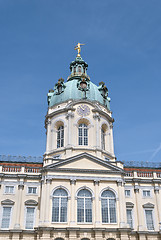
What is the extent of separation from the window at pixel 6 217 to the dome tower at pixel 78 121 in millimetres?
9409

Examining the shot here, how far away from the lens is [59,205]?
35250 millimetres

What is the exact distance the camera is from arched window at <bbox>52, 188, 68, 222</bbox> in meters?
34.5

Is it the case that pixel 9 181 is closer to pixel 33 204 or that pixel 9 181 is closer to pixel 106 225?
pixel 33 204

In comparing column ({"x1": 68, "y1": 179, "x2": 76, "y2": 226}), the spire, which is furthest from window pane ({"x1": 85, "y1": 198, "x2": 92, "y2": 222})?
the spire

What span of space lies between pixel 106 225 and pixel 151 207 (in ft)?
28.6

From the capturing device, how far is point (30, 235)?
116 ft

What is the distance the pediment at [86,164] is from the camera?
37.4 meters

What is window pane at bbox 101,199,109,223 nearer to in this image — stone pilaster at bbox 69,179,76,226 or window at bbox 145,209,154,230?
stone pilaster at bbox 69,179,76,226

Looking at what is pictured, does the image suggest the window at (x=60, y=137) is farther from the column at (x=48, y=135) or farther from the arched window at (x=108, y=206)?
the arched window at (x=108, y=206)

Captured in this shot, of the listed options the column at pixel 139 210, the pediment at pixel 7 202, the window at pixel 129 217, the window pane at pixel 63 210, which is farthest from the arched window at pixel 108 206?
the pediment at pixel 7 202

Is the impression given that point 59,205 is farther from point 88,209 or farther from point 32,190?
point 32,190

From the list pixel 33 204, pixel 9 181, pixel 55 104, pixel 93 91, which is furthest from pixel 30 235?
pixel 93 91

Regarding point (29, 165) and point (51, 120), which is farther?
point (51, 120)

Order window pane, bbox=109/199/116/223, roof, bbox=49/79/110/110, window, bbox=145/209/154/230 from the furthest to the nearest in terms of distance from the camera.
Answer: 1. roof, bbox=49/79/110/110
2. window, bbox=145/209/154/230
3. window pane, bbox=109/199/116/223
